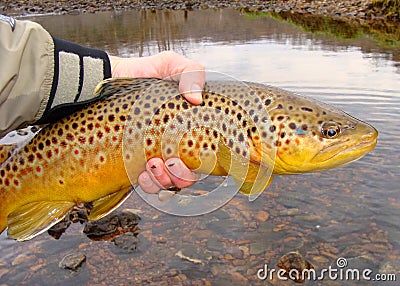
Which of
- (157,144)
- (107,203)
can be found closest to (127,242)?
(107,203)

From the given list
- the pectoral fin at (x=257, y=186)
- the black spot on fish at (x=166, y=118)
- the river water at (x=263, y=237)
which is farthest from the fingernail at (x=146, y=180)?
the river water at (x=263, y=237)

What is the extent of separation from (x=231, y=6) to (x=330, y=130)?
1161 inches

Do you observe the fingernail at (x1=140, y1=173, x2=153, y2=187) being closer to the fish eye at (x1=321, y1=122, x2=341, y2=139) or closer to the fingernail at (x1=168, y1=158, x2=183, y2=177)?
the fingernail at (x1=168, y1=158, x2=183, y2=177)

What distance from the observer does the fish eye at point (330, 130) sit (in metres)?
2.81

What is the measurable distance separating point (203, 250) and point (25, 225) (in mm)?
1899

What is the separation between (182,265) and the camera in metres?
4.18

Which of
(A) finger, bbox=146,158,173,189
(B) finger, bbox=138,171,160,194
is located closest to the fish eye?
(A) finger, bbox=146,158,173,189

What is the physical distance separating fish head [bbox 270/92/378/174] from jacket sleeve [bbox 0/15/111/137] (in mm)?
1221

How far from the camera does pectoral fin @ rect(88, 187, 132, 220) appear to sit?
2963 millimetres

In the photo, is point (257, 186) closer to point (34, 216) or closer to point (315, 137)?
point (315, 137)

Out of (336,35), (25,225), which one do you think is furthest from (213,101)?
(336,35)

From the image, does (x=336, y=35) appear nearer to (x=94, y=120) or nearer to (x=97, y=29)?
(x=97, y=29)

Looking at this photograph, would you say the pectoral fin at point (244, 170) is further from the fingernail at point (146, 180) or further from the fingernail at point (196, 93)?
the fingernail at point (146, 180)

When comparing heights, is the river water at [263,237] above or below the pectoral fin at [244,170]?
below
